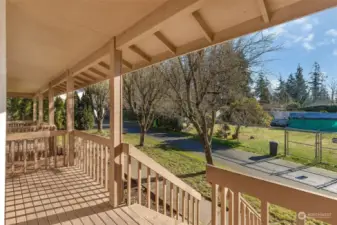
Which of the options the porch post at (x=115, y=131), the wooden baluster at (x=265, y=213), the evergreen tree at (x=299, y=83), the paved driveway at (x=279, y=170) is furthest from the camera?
the evergreen tree at (x=299, y=83)

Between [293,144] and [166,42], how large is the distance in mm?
9758

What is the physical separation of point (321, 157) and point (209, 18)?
28.1 ft

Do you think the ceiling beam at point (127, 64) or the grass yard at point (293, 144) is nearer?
the ceiling beam at point (127, 64)

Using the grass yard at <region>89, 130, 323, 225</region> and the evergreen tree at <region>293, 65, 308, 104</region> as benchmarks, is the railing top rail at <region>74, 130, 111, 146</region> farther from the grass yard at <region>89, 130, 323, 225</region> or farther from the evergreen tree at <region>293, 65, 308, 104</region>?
the evergreen tree at <region>293, 65, 308, 104</region>

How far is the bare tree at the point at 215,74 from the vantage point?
744 centimetres

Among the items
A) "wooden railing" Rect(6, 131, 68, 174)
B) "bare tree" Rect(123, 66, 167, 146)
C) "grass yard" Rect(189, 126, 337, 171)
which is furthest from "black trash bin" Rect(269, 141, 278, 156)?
"wooden railing" Rect(6, 131, 68, 174)

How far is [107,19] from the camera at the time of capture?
2.41m

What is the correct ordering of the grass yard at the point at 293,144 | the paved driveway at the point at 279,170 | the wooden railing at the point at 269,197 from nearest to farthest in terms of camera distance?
the wooden railing at the point at 269,197 → the paved driveway at the point at 279,170 → the grass yard at the point at 293,144

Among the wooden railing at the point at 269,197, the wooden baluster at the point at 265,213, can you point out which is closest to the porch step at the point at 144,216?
the wooden railing at the point at 269,197

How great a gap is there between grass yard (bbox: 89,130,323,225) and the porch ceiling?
163 inches

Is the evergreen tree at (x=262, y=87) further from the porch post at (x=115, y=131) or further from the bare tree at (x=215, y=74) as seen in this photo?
the porch post at (x=115, y=131)

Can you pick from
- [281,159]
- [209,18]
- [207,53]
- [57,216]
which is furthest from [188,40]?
[281,159]

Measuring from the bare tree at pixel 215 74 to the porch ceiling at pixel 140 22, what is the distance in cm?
440

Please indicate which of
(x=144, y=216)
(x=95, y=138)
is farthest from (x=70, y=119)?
(x=144, y=216)
